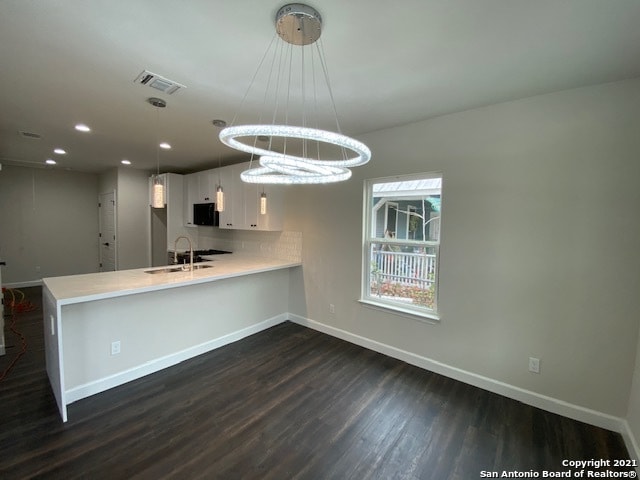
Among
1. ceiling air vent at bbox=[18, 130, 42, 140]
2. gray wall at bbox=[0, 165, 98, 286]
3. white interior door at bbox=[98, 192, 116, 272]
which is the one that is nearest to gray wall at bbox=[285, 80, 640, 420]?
ceiling air vent at bbox=[18, 130, 42, 140]

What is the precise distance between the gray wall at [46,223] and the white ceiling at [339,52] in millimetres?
3966

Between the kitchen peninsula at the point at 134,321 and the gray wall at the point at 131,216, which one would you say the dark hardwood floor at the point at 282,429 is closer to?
the kitchen peninsula at the point at 134,321

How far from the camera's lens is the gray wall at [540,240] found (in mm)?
2045

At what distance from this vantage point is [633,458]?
183cm

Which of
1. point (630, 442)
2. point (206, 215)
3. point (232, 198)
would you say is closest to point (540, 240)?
point (630, 442)

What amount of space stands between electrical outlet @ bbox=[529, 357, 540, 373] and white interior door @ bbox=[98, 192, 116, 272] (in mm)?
7043

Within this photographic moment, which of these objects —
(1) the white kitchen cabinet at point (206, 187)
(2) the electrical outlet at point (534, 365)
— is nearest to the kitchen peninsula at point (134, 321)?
(1) the white kitchen cabinet at point (206, 187)

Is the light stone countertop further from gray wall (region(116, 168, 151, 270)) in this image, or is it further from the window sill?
gray wall (region(116, 168, 151, 270))

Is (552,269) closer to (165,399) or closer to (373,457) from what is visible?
(373,457)

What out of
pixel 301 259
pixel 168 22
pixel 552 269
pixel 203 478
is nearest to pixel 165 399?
pixel 203 478

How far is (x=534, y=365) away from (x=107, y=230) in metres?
7.62

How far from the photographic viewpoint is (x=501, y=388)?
2512mm

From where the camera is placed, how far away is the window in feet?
9.69

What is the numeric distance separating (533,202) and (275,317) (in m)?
3.33
